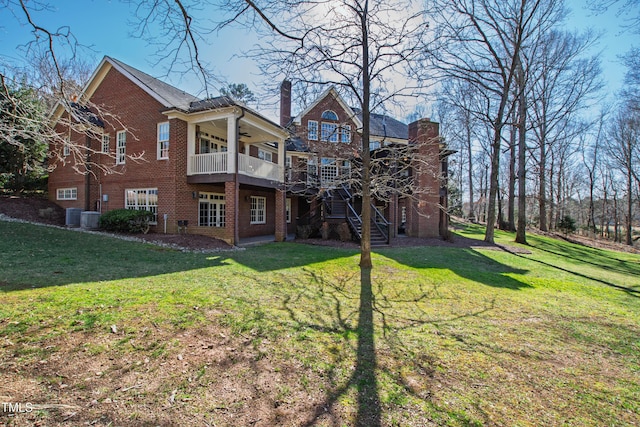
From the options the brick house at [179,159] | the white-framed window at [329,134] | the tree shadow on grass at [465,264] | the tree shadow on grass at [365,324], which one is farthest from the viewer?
the brick house at [179,159]

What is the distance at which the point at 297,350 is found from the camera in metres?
3.52

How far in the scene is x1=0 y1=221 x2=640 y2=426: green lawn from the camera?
2488 millimetres

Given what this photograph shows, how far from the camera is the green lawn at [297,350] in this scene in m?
2.49

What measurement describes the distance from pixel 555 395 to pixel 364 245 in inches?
228

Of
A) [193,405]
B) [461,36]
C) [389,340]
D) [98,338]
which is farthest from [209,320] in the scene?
[461,36]

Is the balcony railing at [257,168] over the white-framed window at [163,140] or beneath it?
beneath

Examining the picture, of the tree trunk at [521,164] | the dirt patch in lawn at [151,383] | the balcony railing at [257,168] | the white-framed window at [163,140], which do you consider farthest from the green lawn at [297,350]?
the tree trunk at [521,164]

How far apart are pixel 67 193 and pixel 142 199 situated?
654 cm

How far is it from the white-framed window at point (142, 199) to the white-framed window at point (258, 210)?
5.29 m

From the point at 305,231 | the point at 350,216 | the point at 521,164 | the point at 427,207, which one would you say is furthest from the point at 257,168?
the point at 521,164

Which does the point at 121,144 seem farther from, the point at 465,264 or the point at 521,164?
the point at 521,164

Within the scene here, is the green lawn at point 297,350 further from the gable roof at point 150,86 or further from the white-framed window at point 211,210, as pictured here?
the gable roof at point 150,86

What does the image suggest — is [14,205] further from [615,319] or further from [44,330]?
[615,319]

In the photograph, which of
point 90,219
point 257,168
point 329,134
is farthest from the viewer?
point 257,168
